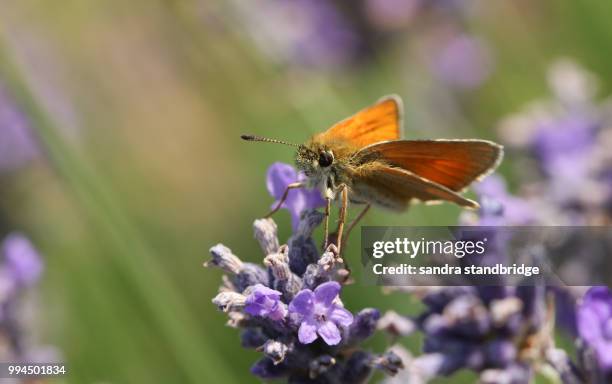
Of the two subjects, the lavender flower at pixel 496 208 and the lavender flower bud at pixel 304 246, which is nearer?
the lavender flower bud at pixel 304 246

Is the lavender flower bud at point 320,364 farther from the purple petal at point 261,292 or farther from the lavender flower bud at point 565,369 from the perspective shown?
the lavender flower bud at point 565,369

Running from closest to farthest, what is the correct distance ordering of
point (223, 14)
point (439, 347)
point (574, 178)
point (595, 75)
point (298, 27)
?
point (439, 347) < point (574, 178) < point (223, 14) < point (595, 75) < point (298, 27)

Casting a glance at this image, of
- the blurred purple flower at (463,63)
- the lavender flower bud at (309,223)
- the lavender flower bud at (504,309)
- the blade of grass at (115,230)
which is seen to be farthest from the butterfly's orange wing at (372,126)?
the blurred purple flower at (463,63)

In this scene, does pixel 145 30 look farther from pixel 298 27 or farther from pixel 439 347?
pixel 439 347

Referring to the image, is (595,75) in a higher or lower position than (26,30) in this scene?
lower

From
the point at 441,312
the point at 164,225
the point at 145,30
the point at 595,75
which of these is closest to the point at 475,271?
the point at 441,312

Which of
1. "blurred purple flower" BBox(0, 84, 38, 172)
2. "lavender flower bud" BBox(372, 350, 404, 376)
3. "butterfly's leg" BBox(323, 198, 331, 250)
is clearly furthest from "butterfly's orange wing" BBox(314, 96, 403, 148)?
"blurred purple flower" BBox(0, 84, 38, 172)

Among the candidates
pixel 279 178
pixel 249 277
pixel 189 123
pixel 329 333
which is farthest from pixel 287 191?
pixel 189 123
